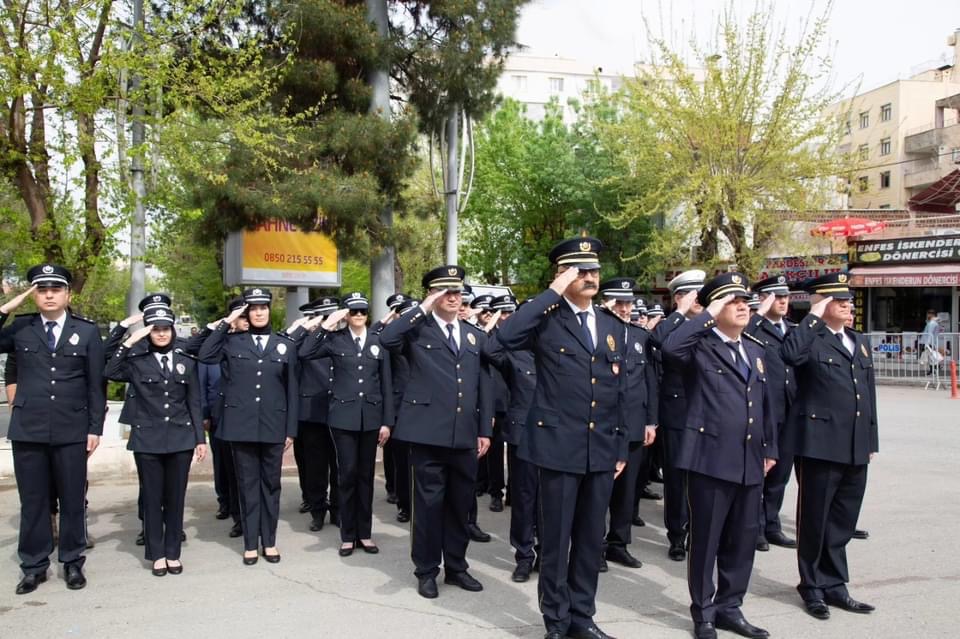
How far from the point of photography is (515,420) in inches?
252

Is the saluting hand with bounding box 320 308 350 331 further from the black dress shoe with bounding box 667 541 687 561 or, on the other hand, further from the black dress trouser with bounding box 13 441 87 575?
the black dress shoe with bounding box 667 541 687 561

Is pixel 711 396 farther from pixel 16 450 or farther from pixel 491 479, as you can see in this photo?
pixel 16 450

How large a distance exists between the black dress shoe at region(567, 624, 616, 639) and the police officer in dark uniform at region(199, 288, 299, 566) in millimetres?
2623

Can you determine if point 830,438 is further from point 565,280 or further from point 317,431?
point 317,431

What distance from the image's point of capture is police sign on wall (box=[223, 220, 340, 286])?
40.0 feet

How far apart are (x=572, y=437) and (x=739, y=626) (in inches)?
58.5

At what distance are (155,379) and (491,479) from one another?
3.57 m

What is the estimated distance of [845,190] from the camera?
23.5 meters

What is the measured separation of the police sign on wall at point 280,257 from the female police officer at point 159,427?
234 inches

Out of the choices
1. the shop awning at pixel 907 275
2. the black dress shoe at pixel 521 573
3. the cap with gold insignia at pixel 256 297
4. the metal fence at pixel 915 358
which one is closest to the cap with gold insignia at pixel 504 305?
the cap with gold insignia at pixel 256 297

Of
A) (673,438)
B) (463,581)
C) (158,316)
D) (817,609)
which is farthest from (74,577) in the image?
(817,609)

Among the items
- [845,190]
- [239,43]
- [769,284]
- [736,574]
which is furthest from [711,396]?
[845,190]

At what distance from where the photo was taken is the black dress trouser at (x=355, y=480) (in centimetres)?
652

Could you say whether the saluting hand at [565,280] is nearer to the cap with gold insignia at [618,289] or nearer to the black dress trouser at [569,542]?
the black dress trouser at [569,542]
